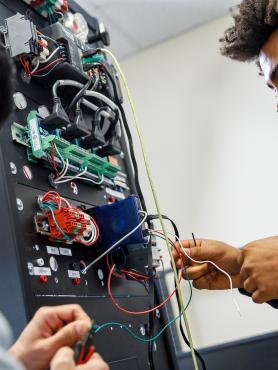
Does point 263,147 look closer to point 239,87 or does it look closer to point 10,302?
point 239,87

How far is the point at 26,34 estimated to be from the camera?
41.9 inches

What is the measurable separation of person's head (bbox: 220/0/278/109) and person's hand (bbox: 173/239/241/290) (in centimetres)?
69

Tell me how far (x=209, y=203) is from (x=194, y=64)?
3.22 ft

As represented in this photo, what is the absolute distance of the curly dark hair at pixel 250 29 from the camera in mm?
1607

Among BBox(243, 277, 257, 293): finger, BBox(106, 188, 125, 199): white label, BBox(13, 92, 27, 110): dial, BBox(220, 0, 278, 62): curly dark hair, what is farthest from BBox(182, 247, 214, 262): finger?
BBox(220, 0, 278, 62): curly dark hair

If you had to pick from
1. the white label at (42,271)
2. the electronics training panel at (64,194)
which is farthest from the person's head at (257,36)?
the white label at (42,271)

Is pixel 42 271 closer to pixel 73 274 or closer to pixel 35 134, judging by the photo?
pixel 73 274

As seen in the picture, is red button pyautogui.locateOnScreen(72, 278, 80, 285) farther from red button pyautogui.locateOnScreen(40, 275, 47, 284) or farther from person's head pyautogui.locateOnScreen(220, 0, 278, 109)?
person's head pyautogui.locateOnScreen(220, 0, 278, 109)

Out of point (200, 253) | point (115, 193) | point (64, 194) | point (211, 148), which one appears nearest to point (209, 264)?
point (200, 253)

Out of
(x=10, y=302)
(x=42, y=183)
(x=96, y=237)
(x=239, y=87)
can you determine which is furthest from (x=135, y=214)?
(x=239, y=87)

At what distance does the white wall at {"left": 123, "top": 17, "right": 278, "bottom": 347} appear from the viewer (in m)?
2.79

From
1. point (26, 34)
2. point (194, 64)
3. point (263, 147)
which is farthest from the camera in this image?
point (194, 64)

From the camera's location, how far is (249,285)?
1.30 m

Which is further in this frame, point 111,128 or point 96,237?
point 111,128
